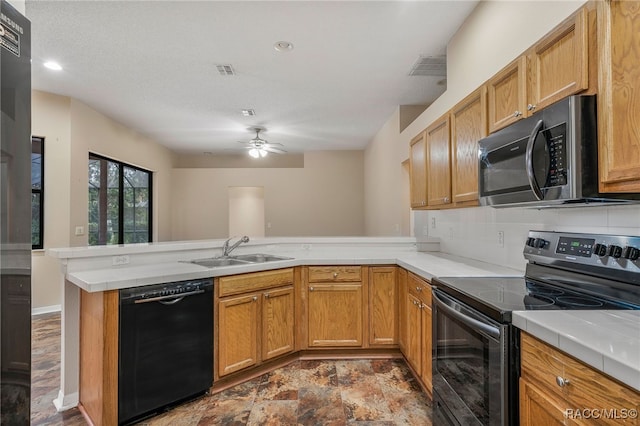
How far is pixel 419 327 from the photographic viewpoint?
228cm

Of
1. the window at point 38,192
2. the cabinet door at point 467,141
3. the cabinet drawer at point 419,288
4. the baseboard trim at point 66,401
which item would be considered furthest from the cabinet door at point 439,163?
the window at point 38,192

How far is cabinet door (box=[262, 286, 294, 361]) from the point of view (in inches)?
103

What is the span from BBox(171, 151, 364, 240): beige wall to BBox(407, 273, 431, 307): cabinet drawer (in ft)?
16.9

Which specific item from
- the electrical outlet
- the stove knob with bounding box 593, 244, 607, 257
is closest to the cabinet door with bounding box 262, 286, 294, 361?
the electrical outlet

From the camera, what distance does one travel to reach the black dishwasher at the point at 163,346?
1.92 metres

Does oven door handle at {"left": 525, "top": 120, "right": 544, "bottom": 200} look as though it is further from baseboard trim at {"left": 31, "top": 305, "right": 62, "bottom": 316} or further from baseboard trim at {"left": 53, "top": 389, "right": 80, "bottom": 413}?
baseboard trim at {"left": 31, "top": 305, "right": 62, "bottom": 316}

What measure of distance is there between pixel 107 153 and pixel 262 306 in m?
4.20

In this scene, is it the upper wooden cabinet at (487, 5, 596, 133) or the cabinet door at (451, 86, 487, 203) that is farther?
the cabinet door at (451, 86, 487, 203)

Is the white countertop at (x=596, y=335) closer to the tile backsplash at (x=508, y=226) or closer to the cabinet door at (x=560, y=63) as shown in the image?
the tile backsplash at (x=508, y=226)

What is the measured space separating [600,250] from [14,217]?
2055 mm

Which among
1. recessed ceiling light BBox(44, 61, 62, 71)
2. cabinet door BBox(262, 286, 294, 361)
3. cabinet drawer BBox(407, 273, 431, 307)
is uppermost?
recessed ceiling light BBox(44, 61, 62, 71)

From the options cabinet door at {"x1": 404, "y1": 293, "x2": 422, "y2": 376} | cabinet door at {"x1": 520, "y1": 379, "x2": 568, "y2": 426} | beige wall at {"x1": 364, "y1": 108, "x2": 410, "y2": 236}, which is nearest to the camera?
cabinet door at {"x1": 520, "y1": 379, "x2": 568, "y2": 426}

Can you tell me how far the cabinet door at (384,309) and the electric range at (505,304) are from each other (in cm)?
103

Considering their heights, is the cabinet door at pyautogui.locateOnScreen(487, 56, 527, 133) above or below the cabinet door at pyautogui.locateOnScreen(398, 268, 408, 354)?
above
